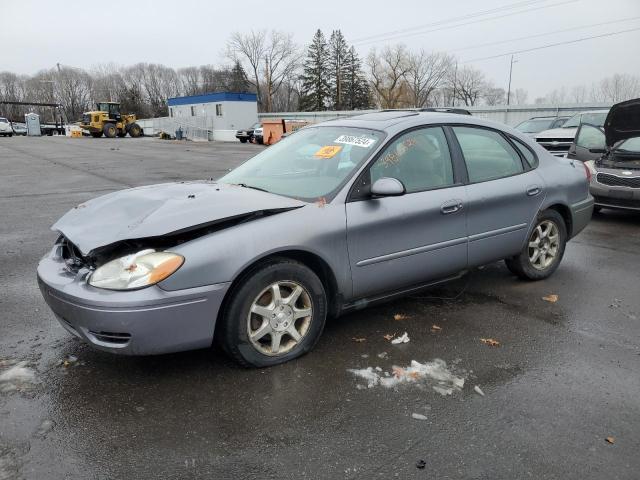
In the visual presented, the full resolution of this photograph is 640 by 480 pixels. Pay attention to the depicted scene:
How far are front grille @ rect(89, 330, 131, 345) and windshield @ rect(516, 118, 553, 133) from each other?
50.1ft

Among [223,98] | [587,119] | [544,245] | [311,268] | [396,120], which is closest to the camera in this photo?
[311,268]

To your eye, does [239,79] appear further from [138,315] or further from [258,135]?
[138,315]

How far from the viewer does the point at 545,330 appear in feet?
13.1

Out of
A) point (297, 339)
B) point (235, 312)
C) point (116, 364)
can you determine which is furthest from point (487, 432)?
point (116, 364)

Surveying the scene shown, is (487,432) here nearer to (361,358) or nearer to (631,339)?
(361,358)

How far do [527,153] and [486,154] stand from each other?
0.61 m

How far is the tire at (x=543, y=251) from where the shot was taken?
4.88 meters

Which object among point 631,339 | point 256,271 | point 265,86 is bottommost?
point 631,339

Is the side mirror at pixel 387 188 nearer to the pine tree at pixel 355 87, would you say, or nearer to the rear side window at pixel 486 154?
the rear side window at pixel 486 154

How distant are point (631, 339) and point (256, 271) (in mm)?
2835

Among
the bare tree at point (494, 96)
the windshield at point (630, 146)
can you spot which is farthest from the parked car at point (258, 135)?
the bare tree at point (494, 96)

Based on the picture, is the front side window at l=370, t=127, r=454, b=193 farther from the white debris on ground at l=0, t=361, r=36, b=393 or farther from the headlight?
the white debris on ground at l=0, t=361, r=36, b=393

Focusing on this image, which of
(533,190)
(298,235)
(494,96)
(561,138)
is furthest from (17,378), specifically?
(494,96)

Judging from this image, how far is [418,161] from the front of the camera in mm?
4023
